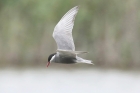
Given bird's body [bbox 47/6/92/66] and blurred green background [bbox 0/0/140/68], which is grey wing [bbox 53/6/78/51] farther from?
blurred green background [bbox 0/0/140/68]

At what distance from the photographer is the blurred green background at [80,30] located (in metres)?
15.8

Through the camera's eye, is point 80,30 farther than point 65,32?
Yes

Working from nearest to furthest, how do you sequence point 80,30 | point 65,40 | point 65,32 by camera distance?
point 65,40
point 65,32
point 80,30

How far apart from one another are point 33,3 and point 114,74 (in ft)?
8.79

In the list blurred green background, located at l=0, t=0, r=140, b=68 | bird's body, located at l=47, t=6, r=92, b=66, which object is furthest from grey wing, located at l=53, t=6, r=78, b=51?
blurred green background, located at l=0, t=0, r=140, b=68

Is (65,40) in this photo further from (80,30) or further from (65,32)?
(80,30)

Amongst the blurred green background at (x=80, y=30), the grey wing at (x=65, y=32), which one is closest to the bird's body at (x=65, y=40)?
the grey wing at (x=65, y=32)

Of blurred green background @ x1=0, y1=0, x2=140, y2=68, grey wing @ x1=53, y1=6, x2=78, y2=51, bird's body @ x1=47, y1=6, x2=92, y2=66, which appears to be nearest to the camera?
bird's body @ x1=47, y1=6, x2=92, y2=66

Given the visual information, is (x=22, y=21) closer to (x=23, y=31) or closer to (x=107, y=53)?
(x=23, y=31)

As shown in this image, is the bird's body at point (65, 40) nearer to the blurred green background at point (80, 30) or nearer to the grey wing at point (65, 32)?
the grey wing at point (65, 32)

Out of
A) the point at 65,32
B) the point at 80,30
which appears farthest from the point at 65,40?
the point at 80,30

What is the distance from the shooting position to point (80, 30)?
16.0 m

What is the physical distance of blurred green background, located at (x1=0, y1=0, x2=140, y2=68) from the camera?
15.8m

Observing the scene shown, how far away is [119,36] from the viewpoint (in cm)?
1588
